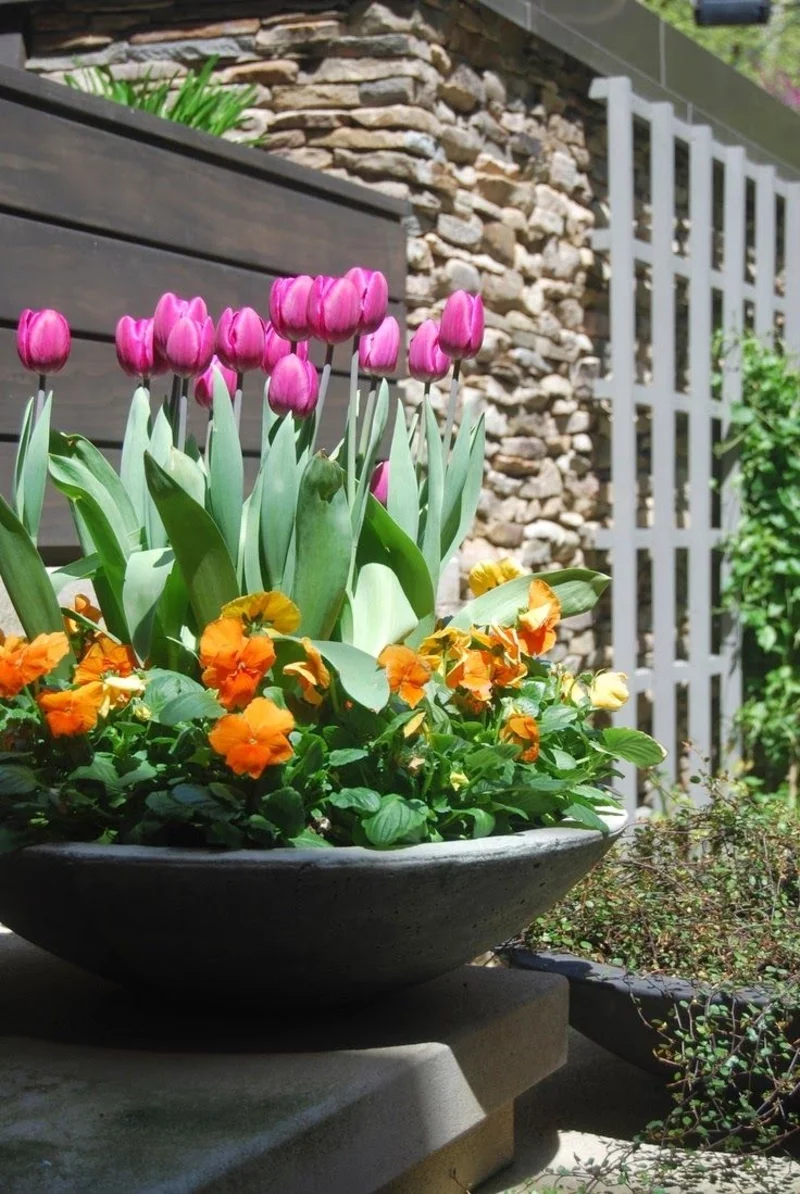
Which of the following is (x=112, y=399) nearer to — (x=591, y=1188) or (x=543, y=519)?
(x=591, y=1188)

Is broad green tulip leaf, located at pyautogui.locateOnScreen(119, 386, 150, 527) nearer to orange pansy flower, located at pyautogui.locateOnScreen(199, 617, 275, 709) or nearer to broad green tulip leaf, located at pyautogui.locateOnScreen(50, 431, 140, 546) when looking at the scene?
broad green tulip leaf, located at pyautogui.locateOnScreen(50, 431, 140, 546)

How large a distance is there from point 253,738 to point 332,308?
0.53m

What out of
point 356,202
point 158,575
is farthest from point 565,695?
point 356,202

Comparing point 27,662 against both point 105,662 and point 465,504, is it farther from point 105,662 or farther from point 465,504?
point 465,504

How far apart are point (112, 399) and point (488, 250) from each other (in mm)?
1859

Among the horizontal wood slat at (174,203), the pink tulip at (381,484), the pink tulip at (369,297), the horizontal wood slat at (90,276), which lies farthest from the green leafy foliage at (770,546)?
the pink tulip at (369,297)

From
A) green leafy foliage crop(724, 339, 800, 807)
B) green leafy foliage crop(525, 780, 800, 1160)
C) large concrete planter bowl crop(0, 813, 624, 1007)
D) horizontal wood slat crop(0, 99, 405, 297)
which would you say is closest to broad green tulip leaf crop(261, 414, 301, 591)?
large concrete planter bowl crop(0, 813, 624, 1007)

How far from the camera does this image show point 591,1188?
1949 mm

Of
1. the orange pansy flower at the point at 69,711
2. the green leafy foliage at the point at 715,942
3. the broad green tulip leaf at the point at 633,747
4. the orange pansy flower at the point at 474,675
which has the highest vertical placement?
the orange pansy flower at the point at 474,675

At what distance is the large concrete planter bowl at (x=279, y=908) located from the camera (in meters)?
1.44

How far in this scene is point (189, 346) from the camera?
5.74 ft

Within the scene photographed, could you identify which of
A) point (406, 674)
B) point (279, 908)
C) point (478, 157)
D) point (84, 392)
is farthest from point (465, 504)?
point (478, 157)

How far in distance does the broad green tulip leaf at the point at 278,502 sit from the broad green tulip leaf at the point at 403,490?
0.61 feet

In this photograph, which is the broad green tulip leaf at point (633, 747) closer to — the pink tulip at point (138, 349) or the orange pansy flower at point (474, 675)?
the orange pansy flower at point (474, 675)
